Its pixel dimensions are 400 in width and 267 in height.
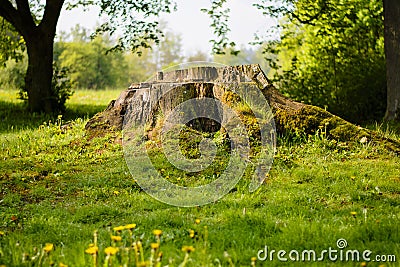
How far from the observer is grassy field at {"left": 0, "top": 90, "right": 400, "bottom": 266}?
13.0ft

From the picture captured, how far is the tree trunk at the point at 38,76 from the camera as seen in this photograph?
14.0m

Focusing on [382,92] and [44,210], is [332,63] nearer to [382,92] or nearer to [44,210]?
[382,92]

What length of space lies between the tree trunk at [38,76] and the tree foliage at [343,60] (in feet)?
21.3

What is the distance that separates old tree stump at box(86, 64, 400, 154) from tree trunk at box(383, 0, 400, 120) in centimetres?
359

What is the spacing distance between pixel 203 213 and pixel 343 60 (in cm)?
1009

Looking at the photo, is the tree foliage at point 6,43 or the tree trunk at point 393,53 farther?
the tree foliage at point 6,43

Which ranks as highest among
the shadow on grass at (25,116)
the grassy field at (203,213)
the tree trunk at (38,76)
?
the tree trunk at (38,76)

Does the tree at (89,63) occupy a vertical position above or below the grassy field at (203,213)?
above

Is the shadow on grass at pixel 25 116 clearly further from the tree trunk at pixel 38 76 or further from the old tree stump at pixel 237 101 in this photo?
the old tree stump at pixel 237 101

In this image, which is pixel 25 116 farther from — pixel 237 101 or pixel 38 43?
pixel 237 101

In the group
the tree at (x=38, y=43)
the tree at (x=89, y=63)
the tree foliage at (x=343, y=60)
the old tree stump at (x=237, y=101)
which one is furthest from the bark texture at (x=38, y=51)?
the tree at (x=89, y=63)

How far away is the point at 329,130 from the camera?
8227 millimetres

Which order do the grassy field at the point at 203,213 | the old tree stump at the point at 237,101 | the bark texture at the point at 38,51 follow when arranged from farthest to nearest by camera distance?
the bark texture at the point at 38,51, the old tree stump at the point at 237,101, the grassy field at the point at 203,213

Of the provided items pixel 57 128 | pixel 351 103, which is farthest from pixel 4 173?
pixel 351 103
